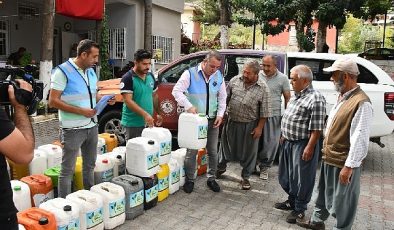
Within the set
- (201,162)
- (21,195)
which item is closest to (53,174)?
(21,195)

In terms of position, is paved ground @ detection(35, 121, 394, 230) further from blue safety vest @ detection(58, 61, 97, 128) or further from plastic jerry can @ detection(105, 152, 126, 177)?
blue safety vest @ detection(58, 61, 97, 128)

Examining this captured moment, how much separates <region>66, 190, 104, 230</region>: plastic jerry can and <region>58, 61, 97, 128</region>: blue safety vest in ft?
2.28

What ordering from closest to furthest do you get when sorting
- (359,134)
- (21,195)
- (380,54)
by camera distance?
(359,134), (21,195), (380,54)

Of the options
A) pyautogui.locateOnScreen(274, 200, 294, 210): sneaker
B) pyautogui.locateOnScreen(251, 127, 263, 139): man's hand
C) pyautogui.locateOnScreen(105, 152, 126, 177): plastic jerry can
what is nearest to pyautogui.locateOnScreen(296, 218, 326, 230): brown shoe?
pyautogui.locateOnScreen(274, 200, 294, 210): sneaker

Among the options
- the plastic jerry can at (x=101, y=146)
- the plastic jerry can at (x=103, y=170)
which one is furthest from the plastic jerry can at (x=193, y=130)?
the plastic jerry can at (x=101, y=146)

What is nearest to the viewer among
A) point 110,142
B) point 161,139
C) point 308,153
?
point 308,153

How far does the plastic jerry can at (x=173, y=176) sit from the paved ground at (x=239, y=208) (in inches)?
3.5

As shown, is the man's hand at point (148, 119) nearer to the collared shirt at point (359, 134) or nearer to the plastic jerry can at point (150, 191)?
the plastic jerry can at point (150, 191)

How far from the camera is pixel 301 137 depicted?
14.0ft

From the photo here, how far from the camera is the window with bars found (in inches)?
619

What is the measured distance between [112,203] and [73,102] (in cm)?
107

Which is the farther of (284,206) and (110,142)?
(110,142)

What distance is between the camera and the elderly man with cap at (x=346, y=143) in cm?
340

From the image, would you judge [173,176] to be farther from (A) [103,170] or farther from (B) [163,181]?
(A) [103,170]
